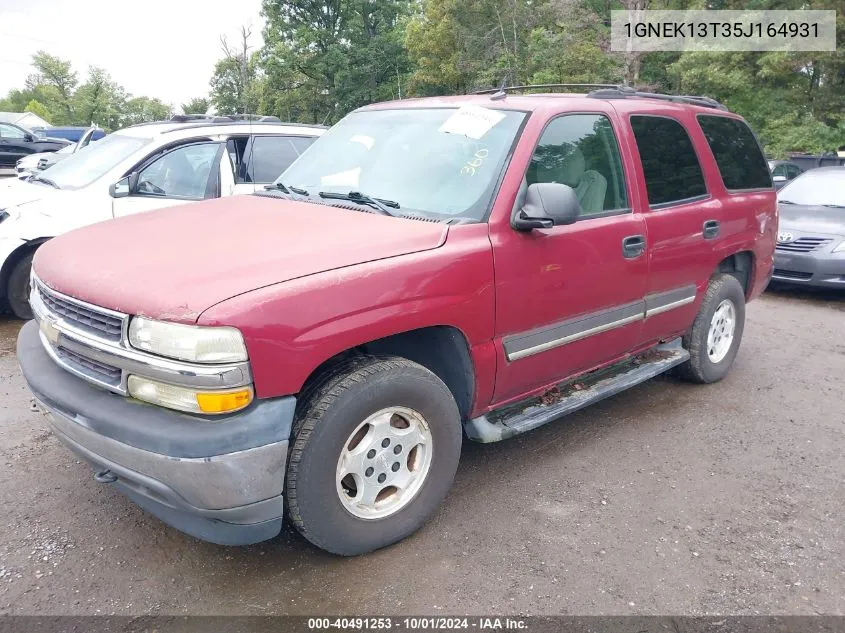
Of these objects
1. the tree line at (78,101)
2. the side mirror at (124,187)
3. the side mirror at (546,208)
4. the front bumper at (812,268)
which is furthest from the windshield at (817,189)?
the tree line at (78,101)

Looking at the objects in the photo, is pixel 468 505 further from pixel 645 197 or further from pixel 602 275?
pixel 645 197

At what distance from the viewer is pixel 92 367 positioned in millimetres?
2637

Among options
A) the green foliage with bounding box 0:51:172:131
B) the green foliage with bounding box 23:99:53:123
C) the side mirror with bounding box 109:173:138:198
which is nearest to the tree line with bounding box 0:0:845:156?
the side mirror with bounding box 109:173:138:198

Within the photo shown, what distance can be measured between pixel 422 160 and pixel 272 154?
3838 millimetres

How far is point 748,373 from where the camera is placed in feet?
17.5

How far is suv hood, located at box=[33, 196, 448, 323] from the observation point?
7.96 feet

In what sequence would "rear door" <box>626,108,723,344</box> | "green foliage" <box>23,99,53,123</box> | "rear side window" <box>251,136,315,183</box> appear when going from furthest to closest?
"green foliage" <box>23,99,53,123</box> < "rear side window" <box>251,136,315,183</box> < "rear door" <box>626,108,723,344</box>

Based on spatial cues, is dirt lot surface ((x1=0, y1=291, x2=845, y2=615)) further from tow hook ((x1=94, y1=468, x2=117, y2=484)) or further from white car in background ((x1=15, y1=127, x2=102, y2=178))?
white car in background ((x1=15, y1=127, x2=102, y2=178))

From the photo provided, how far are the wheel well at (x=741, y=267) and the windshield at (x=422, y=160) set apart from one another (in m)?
2.34

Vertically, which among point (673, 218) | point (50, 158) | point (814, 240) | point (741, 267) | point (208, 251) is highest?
point (50, 158)

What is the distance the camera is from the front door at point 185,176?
620cm

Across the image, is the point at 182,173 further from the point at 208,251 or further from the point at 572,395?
the point at 572,395

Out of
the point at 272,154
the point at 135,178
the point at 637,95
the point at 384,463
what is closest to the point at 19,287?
the point at 135,178

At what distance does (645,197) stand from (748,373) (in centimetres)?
220
